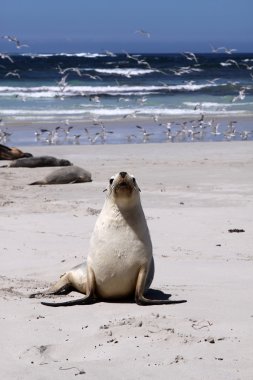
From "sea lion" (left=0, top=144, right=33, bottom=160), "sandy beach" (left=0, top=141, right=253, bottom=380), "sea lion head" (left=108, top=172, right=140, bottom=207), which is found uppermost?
"sea lion head" (left=108, top=172, right=140, bottom=207)

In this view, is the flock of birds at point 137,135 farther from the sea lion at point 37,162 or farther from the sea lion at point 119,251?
the sea lion at point 119,251

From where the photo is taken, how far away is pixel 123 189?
7086 mm

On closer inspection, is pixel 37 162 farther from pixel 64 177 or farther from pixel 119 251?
pixel 119 251

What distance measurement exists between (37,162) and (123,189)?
41.6ft

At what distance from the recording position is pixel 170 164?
64.3 ft

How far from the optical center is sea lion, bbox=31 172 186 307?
714 cm

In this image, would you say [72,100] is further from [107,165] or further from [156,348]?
[156,348]

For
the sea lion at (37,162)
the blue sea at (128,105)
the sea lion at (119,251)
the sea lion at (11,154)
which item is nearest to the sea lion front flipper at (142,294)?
the sea lion at (119,251)

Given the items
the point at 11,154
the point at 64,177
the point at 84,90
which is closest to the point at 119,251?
the point at 64,177

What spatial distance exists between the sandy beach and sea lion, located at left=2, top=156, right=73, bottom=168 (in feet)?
7.61

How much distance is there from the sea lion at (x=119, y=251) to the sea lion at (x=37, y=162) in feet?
40.4

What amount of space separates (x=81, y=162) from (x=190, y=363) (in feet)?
50.0

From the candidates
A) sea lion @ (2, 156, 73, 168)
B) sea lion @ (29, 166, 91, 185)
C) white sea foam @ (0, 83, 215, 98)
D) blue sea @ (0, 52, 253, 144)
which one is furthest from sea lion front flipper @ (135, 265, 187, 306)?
white sea foam @ (0, 83, 215, 98)

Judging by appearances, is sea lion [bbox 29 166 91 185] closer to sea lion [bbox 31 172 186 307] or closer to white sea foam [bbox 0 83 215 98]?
sea lion [bbox 31 172 186 307]
